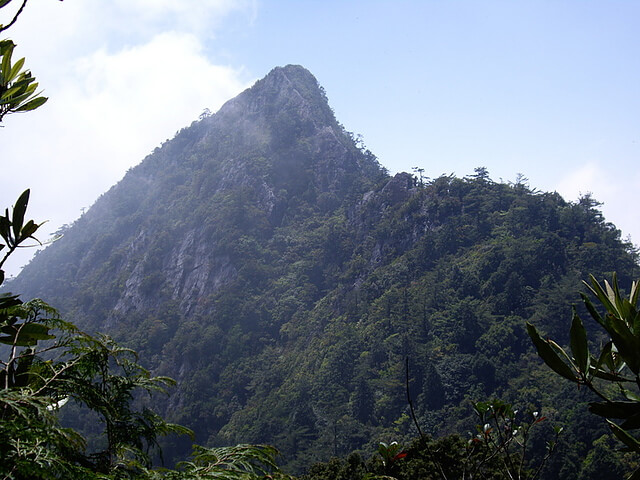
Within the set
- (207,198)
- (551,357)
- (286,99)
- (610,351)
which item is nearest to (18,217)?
(551,357)

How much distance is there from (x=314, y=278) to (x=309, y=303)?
4.99 m

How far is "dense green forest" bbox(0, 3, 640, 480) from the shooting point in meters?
9.64

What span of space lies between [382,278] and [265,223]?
1113 inches

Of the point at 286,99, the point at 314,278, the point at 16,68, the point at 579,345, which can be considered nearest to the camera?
the point at 579,345

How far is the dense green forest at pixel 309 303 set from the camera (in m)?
9.64

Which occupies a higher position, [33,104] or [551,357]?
[551,357]

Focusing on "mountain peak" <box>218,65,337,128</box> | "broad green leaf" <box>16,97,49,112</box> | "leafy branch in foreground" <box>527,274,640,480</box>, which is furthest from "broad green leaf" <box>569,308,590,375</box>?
"mountain peak" <box>218,65,337,128</box>

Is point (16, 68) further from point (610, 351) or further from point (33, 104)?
point (610, 351)

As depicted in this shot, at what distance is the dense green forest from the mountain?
238 millimetres

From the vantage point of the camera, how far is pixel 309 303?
205 ft

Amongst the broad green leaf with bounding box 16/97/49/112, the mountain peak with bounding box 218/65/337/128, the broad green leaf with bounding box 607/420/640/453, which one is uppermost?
the mountain peak with bounding box 218/65/337/128

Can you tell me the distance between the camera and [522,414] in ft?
93.4

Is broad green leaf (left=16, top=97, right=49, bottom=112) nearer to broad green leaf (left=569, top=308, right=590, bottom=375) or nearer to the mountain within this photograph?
broad green leaf (left=569, top=308, right=590, bottom=375)

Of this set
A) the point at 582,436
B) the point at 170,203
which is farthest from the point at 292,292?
the point at 582,436
